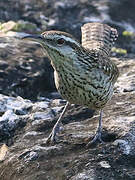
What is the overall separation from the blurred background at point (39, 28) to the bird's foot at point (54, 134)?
1435 mm

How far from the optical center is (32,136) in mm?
6430

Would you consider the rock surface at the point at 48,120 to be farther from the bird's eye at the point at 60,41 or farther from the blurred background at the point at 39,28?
the bird's eye at the point at 60,41

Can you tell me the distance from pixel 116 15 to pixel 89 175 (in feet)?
20.7

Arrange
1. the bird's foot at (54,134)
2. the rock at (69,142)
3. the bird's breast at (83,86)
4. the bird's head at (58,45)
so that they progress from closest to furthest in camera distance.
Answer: the rock at (69,142) → the bird's head at (58,45) → the bird's breast at (83,86) → the bird's foot at (54,134)

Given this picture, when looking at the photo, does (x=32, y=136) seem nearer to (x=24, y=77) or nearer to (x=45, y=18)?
(x=24, y=77)

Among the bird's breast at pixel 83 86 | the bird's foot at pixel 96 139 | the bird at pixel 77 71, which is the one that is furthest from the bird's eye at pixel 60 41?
the bird's foot at pixel 96 139

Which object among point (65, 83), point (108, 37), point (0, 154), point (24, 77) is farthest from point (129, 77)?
point (0, 154)

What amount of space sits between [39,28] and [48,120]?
3763mm

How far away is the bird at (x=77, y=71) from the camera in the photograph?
Answer: 5.61 m

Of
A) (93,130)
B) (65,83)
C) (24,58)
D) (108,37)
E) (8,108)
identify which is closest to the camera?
(65,83)

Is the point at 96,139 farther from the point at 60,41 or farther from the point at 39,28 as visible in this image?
the point at 39,28

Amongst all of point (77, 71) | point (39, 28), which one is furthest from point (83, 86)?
point (39, 28)

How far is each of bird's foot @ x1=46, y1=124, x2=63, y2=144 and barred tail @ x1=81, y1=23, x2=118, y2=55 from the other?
142 cm

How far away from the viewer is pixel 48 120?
679 centimetres
